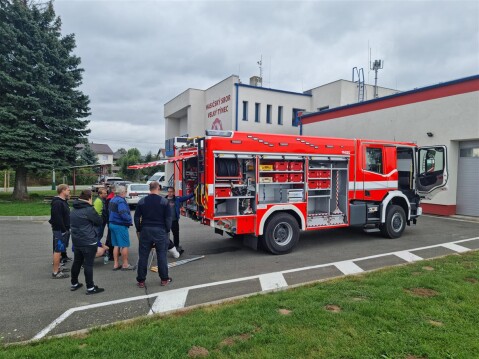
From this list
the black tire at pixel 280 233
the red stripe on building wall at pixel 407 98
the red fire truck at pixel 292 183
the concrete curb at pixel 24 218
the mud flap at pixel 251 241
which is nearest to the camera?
the red fire truck at pixel 292 183

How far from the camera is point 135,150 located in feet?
211

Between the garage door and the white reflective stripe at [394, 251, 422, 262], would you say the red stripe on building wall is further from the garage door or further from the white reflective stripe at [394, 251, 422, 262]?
the white reflective stripe at [394, 251, 422, 262]

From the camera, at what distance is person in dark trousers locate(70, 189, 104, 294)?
17.2 feet

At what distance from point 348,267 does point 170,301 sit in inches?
143

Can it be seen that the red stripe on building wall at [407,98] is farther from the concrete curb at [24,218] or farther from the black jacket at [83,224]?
the concrete curb at [24,218]

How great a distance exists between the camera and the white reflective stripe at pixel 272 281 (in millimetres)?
5543

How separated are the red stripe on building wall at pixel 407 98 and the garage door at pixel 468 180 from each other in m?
2.25

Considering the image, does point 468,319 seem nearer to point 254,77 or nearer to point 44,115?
point 44,115

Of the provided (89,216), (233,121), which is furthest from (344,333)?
(233,121)

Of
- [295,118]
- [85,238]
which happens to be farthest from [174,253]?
[295,118]

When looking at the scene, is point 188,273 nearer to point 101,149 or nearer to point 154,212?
point 154,212

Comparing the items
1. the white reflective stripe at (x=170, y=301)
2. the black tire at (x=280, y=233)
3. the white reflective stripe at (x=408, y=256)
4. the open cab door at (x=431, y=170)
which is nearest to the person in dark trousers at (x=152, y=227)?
the white reflective stripe at (x=170, y=301)

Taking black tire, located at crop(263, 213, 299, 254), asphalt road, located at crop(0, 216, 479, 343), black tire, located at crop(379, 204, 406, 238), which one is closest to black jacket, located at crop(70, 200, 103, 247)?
asphalt road, located at crop(0, 216, 479, 343)

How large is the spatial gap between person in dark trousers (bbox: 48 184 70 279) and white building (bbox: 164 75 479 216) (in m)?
5.85
